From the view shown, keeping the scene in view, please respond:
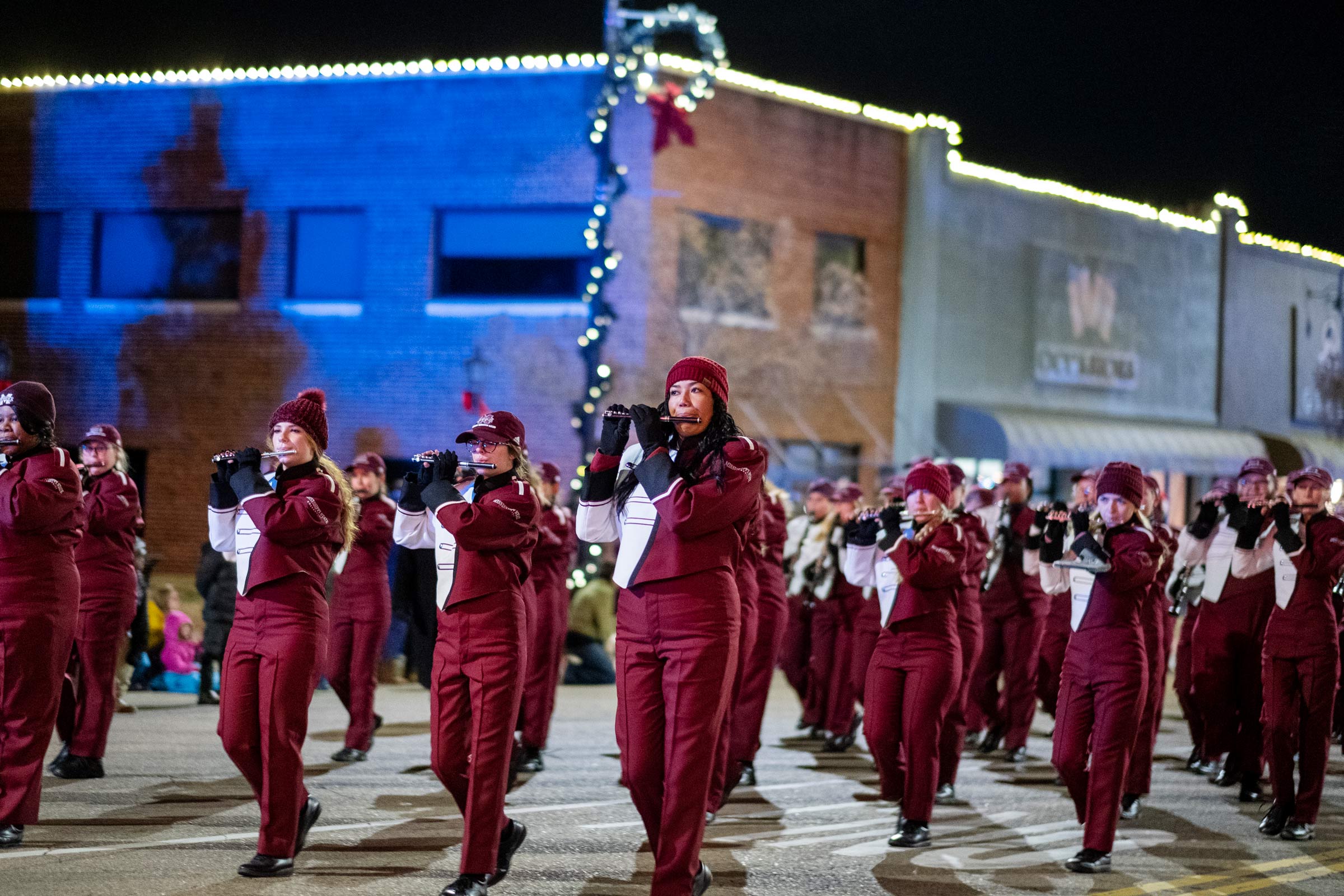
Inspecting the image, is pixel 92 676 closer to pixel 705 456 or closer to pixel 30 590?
pixel 30 590

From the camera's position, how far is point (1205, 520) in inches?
403

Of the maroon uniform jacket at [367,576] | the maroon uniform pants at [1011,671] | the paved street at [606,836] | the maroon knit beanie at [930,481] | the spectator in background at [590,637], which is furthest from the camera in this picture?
the spectator in background at [590,637]

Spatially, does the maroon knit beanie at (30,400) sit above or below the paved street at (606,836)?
above

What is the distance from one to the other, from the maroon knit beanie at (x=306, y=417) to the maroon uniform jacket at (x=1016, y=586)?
20.6ft

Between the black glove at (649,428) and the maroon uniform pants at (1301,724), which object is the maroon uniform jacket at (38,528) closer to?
the black glove at (649,428)

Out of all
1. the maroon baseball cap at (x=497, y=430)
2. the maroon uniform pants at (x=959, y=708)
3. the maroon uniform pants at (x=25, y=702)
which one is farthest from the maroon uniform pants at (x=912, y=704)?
the maroon uniform pants at (x=25, y=702)

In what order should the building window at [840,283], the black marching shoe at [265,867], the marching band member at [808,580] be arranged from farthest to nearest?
the building window at [840,283] < the marching band member at [808,580] < the black marching shoe at [265,867]

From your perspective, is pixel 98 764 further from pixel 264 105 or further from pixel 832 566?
pixel 264 105

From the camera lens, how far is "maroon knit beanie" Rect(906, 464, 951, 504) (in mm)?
8302

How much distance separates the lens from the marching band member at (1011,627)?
465 inches

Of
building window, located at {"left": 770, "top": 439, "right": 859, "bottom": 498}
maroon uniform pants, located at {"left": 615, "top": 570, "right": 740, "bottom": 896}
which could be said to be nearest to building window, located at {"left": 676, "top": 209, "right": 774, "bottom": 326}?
building window, located at {"left": 770, "top": 439, "right": 859, "bottom": 498}

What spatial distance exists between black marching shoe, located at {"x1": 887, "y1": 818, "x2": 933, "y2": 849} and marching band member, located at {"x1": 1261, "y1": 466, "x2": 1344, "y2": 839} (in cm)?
224

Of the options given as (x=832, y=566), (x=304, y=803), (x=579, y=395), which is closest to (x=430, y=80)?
(x=579, y=395)

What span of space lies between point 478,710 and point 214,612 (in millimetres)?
8096
